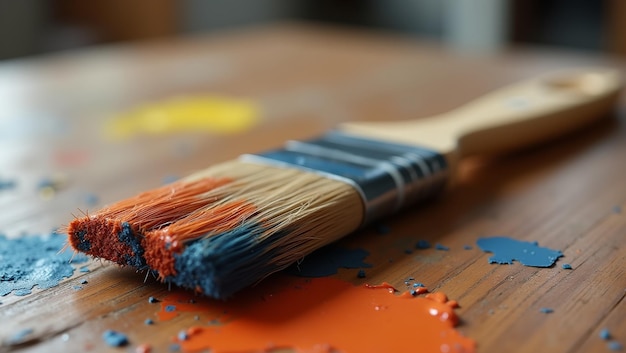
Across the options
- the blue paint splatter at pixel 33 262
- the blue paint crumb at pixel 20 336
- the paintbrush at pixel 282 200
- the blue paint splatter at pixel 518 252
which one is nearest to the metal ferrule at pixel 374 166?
the paintbrush at pixel 282 200

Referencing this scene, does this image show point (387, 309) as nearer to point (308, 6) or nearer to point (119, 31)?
point (119, 31)

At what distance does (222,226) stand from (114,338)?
0.13 metres

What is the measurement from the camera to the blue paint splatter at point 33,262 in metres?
0.69

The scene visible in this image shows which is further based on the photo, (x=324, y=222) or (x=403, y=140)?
(x=403, y=140)

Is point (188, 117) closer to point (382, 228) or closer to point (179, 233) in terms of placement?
point (382, 228)

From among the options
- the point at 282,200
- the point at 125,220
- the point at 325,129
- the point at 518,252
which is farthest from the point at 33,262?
the point at 325,129

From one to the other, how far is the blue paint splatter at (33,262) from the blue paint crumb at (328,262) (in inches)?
8.2

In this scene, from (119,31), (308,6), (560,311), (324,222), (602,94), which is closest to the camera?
(560,311)

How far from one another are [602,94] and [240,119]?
59 cm

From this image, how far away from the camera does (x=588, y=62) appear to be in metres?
1.76

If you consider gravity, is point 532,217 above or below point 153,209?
below

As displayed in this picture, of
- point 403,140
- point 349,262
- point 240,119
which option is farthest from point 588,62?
point 349,262

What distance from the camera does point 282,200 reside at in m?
0.72

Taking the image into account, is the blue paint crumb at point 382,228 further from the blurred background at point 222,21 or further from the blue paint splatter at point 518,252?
the blurred background at point 222,21
